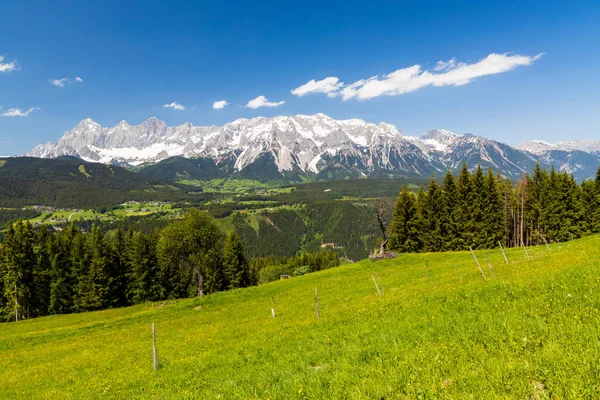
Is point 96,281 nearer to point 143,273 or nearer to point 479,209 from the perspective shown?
point 143,273

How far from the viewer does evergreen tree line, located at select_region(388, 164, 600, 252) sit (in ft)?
229

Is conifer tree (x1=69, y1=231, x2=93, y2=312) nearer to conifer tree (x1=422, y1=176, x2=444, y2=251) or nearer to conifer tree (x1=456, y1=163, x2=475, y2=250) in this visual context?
conifer tree (x1=422, y1=176, x2=444, y2=251)

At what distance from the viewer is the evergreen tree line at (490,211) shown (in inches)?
2751

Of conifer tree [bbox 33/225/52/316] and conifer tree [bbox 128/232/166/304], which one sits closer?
conifer tree [bbox 33/225/52/316]

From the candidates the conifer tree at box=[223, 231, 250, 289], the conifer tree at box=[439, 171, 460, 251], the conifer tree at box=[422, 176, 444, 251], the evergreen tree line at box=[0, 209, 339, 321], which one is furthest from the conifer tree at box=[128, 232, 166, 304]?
the conifer tree at box=[439, 171, 460, 251]

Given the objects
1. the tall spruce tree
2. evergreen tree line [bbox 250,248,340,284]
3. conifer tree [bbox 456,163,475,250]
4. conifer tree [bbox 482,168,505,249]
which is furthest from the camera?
evergreen tree line [bbox 250,248,340,284]

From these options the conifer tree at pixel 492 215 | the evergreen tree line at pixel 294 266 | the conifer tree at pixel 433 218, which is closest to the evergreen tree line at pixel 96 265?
the conifer tree at pixel 433 218

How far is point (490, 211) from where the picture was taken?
7106cm

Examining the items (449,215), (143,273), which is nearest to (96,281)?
(143,273)

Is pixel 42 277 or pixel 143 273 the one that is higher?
pixel 42 277

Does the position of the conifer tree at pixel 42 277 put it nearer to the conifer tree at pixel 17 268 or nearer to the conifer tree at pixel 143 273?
the conifer tree at pixel 17 268

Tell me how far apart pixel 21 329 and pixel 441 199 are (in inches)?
3388

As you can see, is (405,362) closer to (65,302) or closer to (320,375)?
(320,375)

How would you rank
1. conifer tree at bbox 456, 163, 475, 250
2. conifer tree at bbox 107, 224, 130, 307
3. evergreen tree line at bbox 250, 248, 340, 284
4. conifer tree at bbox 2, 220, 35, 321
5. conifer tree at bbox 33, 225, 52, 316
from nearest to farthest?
conifer tree at bbox 2, 220, 35, 321 → conifer tree at bbox 33, 225, 52, 316 → conifer tree at bbox 456, 163, 475, 250 → conifer tree at bbox 107, 224, 130, 307 → evergreen tree line at bbox 250, 248, 340, 284
